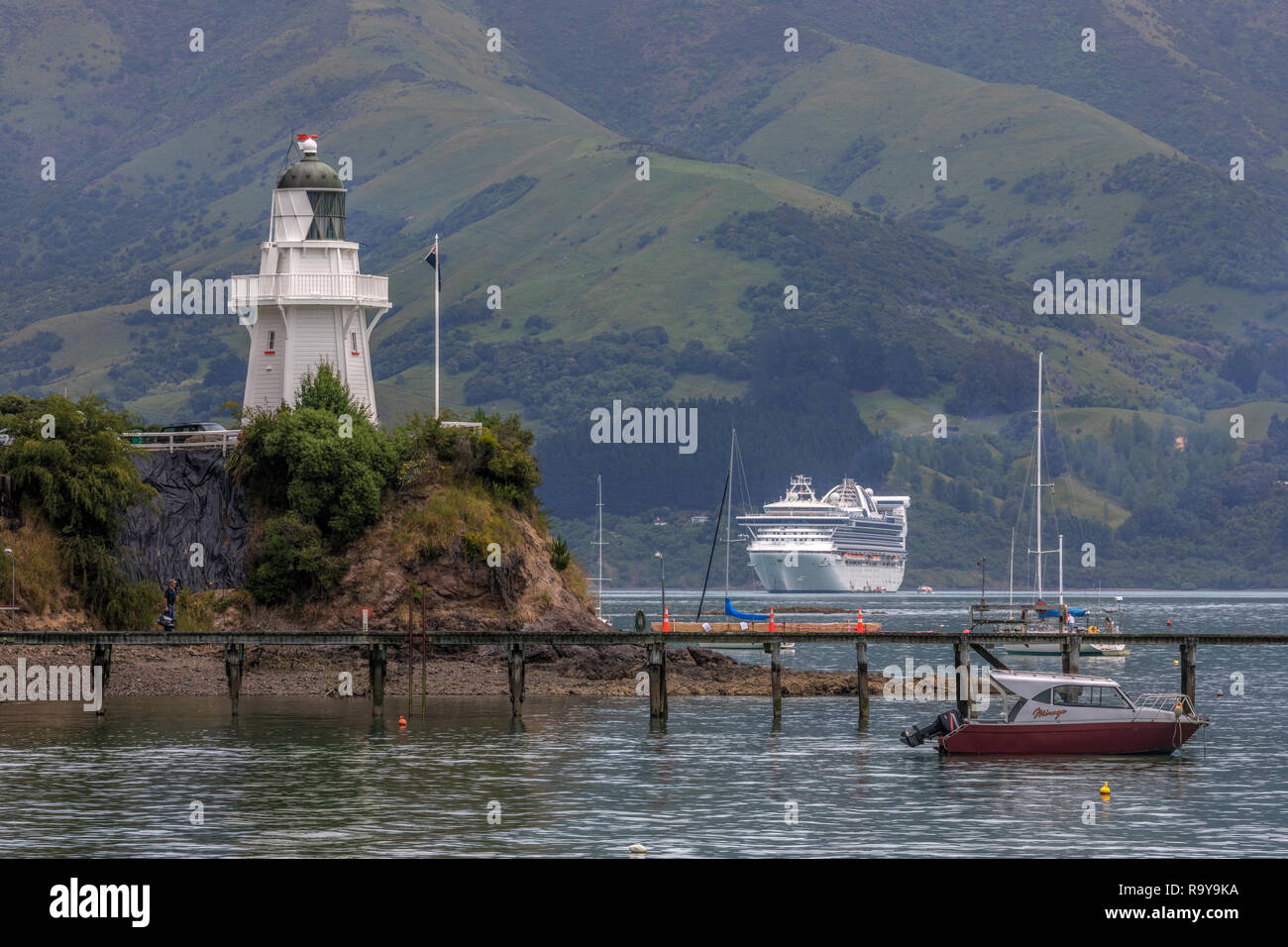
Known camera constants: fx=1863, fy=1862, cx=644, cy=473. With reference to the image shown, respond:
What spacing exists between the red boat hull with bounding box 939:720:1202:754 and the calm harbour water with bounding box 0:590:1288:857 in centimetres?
65

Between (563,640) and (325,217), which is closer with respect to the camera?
(563,640)

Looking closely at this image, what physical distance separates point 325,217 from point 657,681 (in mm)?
31022

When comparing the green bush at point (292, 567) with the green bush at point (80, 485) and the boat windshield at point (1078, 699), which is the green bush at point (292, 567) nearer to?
the green bush at point (80, 485)

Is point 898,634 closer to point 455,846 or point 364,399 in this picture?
point 455,846

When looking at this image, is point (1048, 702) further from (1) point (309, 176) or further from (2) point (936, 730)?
(1) point (309, 176)

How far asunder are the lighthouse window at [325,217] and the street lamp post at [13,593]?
19367mm

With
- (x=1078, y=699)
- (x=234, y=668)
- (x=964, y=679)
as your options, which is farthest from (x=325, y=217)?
(x=1078, y=699)

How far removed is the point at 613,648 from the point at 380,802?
125ft

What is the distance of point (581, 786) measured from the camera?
148 ft

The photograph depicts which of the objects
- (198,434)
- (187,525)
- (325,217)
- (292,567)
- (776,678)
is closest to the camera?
(776,678)

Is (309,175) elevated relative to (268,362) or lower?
elevated

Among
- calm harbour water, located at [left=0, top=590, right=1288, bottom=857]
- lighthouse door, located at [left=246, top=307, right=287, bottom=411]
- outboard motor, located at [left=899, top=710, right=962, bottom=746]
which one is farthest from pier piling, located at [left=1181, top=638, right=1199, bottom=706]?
lighthouse door, located at [left=246, top=307, right=287, bottom=411]

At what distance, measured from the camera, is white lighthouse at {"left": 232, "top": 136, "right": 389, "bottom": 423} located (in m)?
80.1
